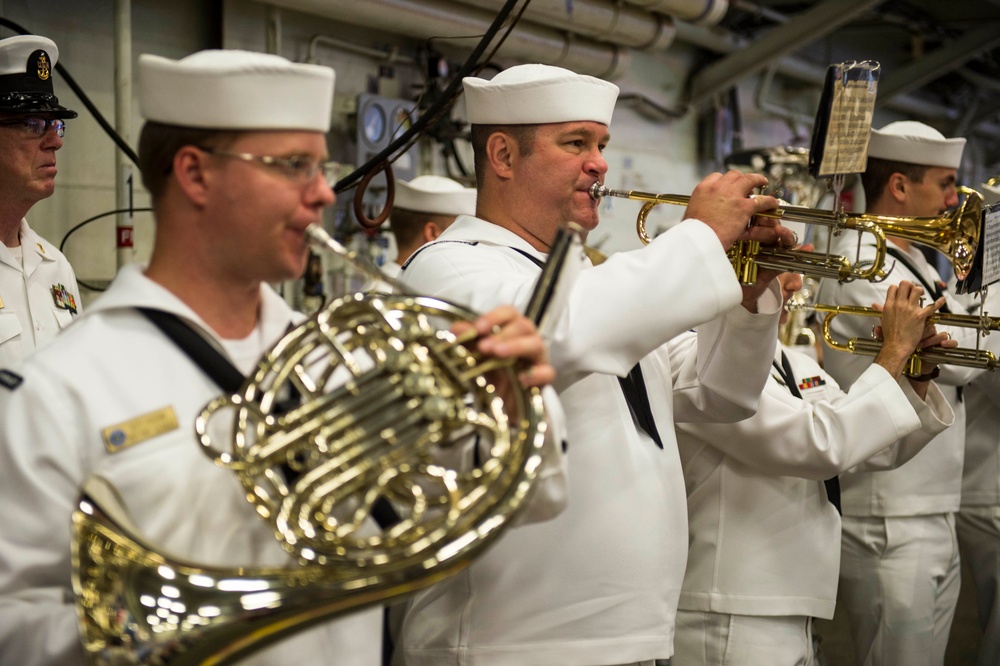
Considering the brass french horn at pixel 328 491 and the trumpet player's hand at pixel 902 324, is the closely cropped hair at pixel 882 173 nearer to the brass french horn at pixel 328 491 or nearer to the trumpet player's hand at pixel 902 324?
the trumpet player's hand at pixel 902 324

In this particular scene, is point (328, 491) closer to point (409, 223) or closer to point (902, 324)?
point (902, 324)

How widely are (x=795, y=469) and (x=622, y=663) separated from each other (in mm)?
871

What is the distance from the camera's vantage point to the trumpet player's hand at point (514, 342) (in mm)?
1488

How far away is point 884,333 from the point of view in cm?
295

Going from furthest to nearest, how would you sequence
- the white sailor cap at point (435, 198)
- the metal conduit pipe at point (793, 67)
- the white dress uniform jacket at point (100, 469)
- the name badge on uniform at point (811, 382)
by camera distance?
the metal conduit pipe at point (793, 67)
the white sailor cap at point (435, 198)
the name badge on uniform at point (811, 382)
the white dress uniform jacket at point (100, 469)

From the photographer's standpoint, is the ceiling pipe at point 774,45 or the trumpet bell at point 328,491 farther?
the ceiling pipe at point 774,45

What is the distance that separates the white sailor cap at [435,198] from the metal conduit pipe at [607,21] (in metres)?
0.87

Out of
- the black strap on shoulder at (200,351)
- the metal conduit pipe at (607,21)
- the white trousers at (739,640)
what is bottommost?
the white trousers at (739,640)

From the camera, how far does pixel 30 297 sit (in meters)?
3.12

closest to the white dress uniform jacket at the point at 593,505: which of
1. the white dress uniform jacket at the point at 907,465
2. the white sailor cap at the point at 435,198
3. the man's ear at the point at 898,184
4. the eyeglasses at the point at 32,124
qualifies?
the eyeglasses at the point at 32,124

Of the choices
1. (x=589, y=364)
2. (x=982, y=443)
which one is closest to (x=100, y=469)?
(x=589, y=364)

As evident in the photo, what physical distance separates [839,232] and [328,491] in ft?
5.07

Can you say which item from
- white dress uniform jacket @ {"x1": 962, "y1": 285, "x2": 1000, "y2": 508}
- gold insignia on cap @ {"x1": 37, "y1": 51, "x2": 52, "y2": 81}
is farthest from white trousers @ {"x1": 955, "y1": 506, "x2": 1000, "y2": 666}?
gold insignia on cap @ {"x1": 37, "y1": 51, "x2": 52, "y2": 81}

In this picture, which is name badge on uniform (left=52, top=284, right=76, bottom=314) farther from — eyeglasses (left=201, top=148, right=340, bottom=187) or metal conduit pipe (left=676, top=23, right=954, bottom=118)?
metal conduit pipe (left=676, top=23, right=954, bottom=118)
